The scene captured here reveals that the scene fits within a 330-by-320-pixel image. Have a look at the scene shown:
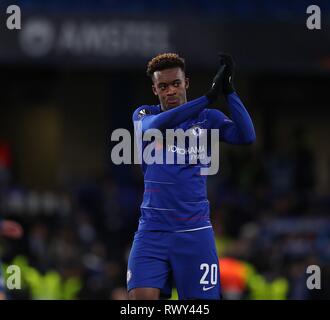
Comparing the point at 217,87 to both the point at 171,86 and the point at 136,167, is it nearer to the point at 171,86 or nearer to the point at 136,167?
the point at 171,86

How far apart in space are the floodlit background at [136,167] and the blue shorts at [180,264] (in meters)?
4.52

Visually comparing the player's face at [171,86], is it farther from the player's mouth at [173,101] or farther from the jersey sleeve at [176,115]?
the jersey sleeve at [176,115]

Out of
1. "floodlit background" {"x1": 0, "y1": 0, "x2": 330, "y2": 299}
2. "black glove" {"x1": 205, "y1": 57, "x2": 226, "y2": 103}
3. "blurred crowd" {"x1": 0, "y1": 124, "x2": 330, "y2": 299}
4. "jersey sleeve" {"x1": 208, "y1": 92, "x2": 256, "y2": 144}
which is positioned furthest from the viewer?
"floodlit background" {"x1": 0, "y1": 0, "x2": 330, "y2": 299}

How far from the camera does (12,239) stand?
43.9 ft

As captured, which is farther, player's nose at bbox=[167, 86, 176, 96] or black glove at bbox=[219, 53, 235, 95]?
player's nose at bbox=[167, 86, 176, 96]

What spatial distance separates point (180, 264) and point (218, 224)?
25.2 feet

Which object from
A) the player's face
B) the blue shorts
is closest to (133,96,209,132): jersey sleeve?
the player's face

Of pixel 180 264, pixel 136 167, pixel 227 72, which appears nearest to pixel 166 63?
pixel 227 72

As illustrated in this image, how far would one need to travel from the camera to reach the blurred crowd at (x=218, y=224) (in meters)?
12.5

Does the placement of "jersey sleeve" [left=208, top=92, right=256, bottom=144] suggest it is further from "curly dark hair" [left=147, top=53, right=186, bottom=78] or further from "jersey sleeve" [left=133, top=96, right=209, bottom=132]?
"curly dark hair" [left=147, top=53, right=186, bottom=78]

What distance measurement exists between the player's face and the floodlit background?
189 inches

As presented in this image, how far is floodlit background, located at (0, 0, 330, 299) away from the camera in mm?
13180

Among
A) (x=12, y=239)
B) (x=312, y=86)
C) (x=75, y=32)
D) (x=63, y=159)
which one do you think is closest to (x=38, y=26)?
(x=75, y=32)
